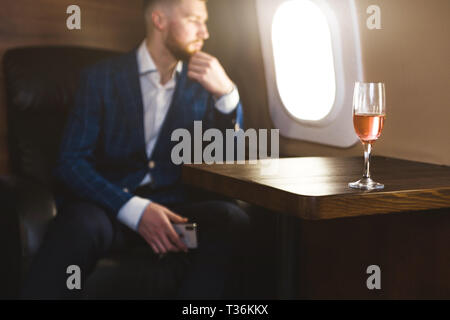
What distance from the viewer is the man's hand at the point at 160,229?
149 centimetres

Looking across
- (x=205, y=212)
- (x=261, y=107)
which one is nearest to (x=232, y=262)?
(x=205, y=212)

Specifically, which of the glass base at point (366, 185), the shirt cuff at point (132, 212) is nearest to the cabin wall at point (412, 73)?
the glass base at point (366, 185)

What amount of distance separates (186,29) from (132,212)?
81 centimetres

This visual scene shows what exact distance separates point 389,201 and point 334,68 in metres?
0.91

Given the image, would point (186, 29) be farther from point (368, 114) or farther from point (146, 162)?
point (368, 114)

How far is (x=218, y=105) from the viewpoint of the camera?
1.93 meters

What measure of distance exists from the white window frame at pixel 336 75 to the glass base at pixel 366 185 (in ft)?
2.43

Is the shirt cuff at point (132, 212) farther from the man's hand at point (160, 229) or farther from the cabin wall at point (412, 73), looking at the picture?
the cabin wall at point (412, 73)

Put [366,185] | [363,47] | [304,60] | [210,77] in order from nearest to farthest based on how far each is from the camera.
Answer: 1. [366,185]
2. [363,47]
3. [210,77]
4. [304,60]

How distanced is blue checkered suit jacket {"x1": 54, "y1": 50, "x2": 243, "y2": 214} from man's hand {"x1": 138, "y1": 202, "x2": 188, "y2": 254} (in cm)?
17

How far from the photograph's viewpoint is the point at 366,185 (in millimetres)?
1056

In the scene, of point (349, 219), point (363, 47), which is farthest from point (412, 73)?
point (349, 219)

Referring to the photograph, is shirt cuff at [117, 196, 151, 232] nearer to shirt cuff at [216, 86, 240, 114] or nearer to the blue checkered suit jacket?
the blue checkered suit jacket

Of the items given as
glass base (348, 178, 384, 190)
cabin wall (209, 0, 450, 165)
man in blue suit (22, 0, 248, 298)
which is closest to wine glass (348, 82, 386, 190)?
glass base (348, 178, 384, 190)
